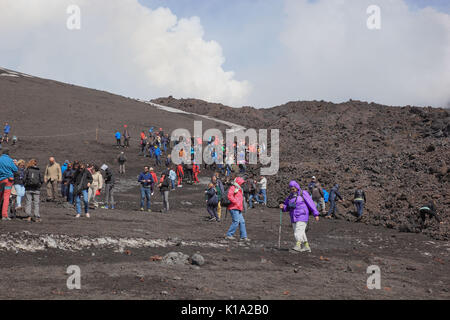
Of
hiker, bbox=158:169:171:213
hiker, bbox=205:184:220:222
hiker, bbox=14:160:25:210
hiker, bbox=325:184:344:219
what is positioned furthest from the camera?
hiker, bbox=325:184:344:219

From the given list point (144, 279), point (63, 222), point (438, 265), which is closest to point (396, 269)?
point (438, 265)

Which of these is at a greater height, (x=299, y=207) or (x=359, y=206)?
(x=299, y=207)

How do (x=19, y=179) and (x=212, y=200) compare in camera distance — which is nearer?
(x=19, y=179)

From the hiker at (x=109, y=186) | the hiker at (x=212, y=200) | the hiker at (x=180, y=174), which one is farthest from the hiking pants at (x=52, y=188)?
the hiker at (x=180, y=174)

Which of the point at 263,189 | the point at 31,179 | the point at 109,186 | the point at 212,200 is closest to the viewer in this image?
the point at 31,179

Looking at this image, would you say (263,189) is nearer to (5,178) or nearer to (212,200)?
(212,200)

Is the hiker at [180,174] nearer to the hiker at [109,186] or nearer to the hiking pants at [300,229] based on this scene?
the hiker at [109,186]

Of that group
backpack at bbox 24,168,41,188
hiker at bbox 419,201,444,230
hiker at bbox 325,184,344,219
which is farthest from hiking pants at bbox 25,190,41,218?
hiker at bbox 419,201,444,230

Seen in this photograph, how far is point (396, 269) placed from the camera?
1173cm

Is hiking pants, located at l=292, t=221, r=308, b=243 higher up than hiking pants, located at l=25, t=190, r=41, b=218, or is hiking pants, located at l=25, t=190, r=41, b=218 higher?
hiking pants, located at l=25, t=190, r=41, b=218

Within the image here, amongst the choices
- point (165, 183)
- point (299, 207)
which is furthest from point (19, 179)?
point (299, 207)

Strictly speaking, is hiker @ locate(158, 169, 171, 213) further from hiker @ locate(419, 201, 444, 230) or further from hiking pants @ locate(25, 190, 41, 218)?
hiker @ locate(419, 201, 444, 230)
